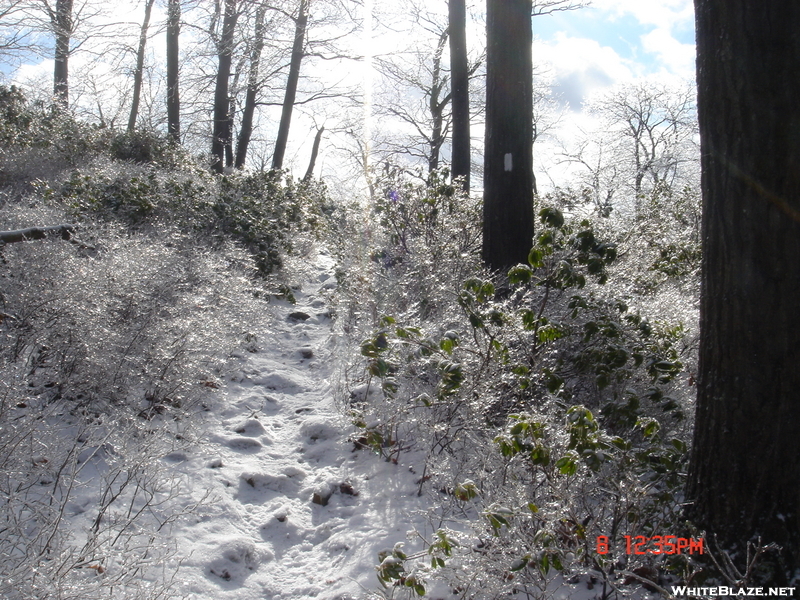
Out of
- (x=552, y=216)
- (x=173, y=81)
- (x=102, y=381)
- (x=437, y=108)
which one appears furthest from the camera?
(x=437, y=108)

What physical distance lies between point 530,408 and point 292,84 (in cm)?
1139

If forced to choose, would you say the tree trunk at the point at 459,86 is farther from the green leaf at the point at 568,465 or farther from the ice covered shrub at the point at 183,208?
the green leaf at the point at 568,465

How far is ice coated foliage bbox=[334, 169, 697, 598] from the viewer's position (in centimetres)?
206

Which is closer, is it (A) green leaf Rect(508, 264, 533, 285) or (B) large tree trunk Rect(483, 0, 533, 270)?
(A) green leaf Rect(508, 264, 533, 285)

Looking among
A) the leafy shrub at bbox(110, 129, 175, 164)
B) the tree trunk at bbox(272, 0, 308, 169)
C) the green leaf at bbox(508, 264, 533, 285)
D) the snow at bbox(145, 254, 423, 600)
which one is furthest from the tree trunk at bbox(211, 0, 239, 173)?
the green leaf at bbox(508, 264, 533, 285)

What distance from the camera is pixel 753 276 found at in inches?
79.7

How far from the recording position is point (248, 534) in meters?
2.79

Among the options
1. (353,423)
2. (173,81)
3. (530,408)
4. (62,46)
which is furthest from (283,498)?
(62,46)

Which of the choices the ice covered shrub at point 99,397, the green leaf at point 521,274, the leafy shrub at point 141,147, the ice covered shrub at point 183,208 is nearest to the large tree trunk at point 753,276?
the green leaf at point 521,274

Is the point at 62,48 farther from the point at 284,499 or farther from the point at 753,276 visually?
the point at 753,276

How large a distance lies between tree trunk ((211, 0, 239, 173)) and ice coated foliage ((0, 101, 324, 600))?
613 centimetres

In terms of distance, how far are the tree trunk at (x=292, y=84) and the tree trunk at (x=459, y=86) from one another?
17.0ft

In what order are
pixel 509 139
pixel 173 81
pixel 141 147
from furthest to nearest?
pixel 173 81 < pixel 141 147 < pixel 509 139
